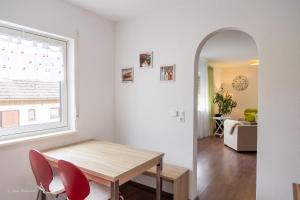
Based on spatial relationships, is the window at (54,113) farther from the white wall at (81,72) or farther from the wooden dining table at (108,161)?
the wooden dining table at (108,161)

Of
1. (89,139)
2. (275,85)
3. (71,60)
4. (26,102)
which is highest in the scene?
(71,60)

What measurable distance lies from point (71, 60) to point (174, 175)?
1.96 meters

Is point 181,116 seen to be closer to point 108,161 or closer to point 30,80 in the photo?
point 108,161

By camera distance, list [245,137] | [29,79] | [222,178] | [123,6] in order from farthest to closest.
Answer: [245,137] < [222,178] < [123,6] < [29,79]

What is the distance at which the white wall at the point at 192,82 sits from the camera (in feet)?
6.48

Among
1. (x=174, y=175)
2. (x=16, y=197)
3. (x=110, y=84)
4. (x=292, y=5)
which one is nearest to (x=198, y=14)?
(x=292, y=5)

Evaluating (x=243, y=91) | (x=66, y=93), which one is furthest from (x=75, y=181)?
(x=243, y=91)

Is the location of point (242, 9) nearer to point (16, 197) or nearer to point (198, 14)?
point (198, 14)

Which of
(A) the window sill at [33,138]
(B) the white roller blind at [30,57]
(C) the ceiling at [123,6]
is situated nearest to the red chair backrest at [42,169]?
(A) the window sill at [33,138]

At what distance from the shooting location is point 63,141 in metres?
2.54

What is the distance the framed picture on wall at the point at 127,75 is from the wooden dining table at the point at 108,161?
3.44 ft

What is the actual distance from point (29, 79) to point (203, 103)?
5.51 m

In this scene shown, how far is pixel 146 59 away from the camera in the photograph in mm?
2902

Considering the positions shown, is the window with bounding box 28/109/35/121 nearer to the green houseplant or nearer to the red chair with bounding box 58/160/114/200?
the red chair with bounding box 58/160/114/200
